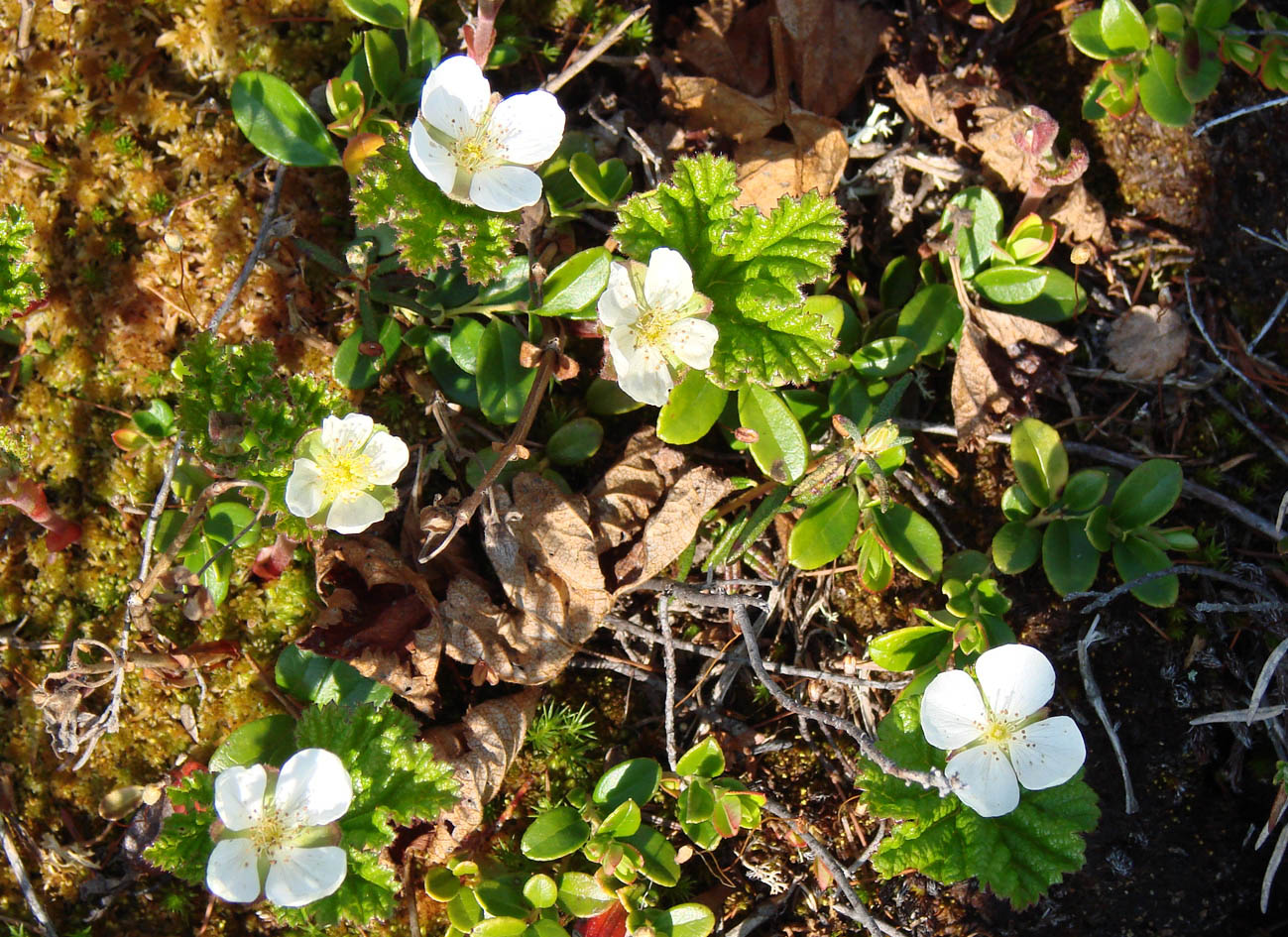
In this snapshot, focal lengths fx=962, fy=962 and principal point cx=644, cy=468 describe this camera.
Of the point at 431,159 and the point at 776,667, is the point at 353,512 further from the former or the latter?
the point at 776,667

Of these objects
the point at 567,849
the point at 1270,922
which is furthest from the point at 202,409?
the point at 1270,922

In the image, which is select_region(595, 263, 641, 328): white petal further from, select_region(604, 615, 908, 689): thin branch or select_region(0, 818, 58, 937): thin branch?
select_region(0, 818, 58, 937): thin branch

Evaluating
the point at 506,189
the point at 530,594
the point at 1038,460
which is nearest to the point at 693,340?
the point at 506,189

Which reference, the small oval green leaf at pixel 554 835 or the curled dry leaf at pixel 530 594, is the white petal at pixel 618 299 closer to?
the curled dry leaf at pixel 530 594

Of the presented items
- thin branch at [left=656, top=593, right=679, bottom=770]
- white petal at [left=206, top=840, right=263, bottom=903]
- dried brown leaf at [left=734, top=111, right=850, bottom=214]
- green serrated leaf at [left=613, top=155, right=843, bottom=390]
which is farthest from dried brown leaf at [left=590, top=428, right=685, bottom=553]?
white petal at [left=206, top=840, right=263, bottom=903]

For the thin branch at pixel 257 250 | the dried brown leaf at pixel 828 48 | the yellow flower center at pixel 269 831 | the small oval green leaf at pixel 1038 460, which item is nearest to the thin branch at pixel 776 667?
the small oval green leaf at pixel 1038 460

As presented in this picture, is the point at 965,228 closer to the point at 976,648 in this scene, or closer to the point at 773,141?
the point at 773,141
